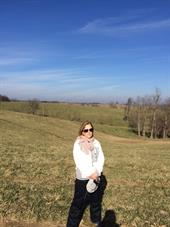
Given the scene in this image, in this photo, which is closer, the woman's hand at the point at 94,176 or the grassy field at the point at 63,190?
the woman's hand at the point at 94,176

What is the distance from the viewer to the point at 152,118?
7825 cm

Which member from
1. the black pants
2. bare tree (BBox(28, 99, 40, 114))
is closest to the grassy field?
the black pants

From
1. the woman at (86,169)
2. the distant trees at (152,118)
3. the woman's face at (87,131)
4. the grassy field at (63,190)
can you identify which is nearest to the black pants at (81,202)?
the woman at (86,169)

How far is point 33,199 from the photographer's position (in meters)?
9.44

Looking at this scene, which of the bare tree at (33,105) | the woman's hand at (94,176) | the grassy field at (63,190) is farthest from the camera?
the bare tree at (33,105)

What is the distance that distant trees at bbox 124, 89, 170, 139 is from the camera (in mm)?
74688

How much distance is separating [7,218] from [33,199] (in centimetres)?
139

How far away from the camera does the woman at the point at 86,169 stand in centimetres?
677

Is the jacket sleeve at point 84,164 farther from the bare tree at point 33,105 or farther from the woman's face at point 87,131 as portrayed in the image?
the bare tree at point 33,105

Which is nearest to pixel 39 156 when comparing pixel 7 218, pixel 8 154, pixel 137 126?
pixel 8 154

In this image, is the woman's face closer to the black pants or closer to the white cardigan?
the white cardigan

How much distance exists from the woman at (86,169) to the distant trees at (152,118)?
68002mm

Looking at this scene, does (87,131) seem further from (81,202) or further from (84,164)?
(81,202)

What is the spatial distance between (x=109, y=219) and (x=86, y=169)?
239 cm
